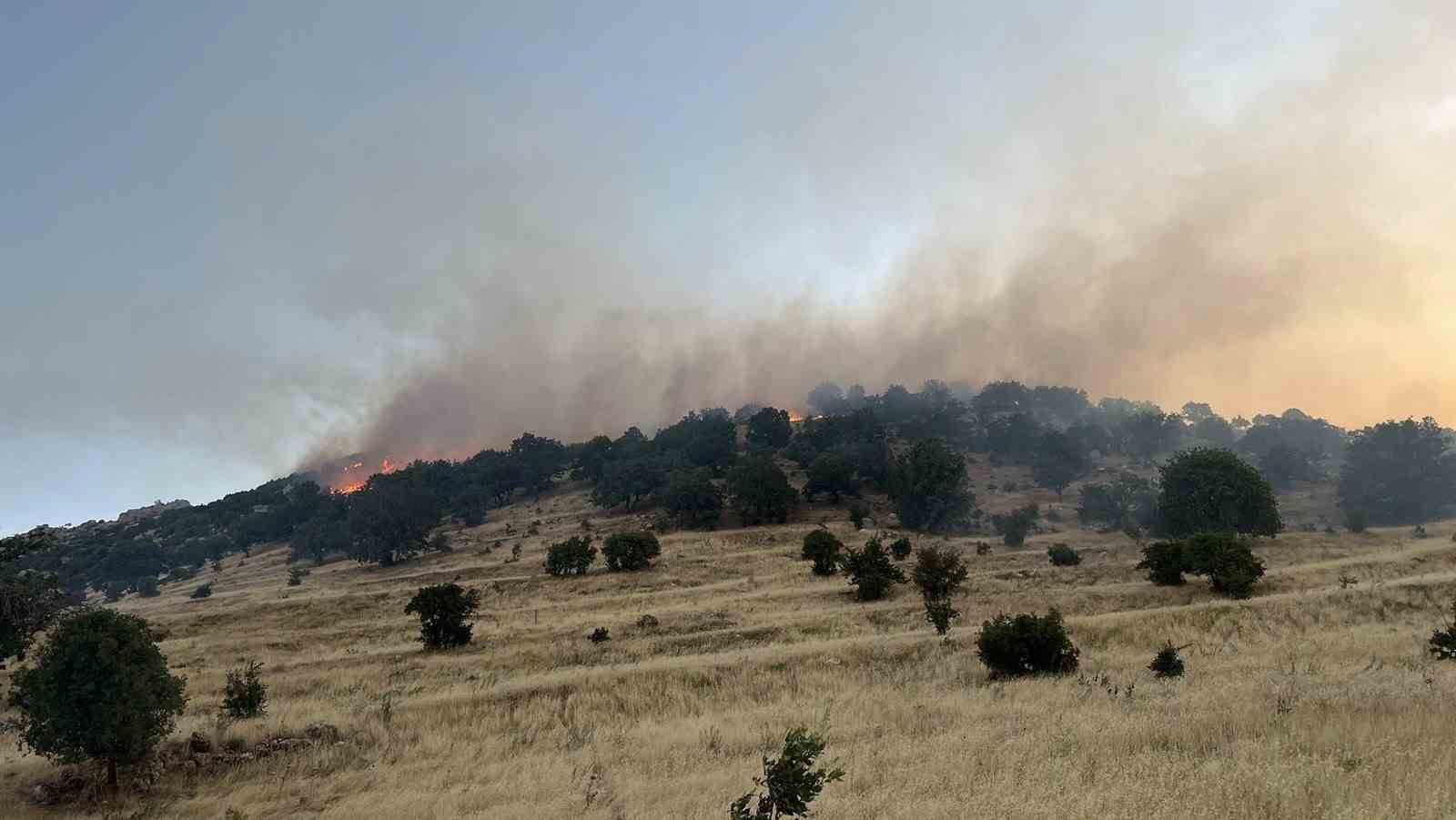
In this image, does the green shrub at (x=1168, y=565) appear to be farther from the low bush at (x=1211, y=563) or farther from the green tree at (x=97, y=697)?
the green tree at (x=97, y=697)

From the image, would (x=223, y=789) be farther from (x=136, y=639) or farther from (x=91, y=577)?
(x=91, y=577)

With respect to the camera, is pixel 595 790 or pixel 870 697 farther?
pixel 870 697

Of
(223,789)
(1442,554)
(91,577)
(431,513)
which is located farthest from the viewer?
(91,577)

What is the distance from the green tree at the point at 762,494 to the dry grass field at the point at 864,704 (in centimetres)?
3676

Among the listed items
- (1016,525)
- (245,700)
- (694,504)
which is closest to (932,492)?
(1016,525)

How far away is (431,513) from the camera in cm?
9288

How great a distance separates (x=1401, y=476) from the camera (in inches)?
3346

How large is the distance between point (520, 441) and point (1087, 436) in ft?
367

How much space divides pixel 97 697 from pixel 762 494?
229 ft

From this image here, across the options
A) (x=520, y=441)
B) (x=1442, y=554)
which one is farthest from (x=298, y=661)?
(x=520, y=441)

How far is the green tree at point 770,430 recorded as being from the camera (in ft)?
421

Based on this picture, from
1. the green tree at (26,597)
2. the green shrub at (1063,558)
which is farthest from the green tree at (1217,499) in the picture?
the green tree at (26,597)

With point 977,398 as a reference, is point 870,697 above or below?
below

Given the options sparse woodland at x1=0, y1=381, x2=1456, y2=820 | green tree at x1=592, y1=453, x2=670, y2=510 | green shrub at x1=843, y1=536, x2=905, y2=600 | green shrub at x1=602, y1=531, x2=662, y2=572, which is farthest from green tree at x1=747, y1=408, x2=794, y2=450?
green shrub at x1=843, y1=536, x2=905, y2=600
